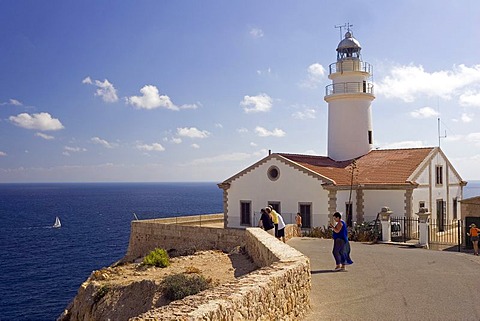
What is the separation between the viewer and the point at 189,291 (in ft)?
40.4

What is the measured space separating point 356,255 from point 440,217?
46.3 ft

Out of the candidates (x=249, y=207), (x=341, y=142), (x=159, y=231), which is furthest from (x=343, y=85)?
(x=159, y=231)

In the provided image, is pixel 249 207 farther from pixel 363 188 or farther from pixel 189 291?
pixel 189 291

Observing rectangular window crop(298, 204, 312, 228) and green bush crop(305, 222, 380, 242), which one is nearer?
green bush crop(305, 222, 380, 242)

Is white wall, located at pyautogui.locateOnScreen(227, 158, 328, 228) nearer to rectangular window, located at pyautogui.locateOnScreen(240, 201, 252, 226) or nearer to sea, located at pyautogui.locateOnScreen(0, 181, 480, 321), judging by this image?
rectangular window, located at pyautogui.locateOnScreen(240, 201, 252, 226)

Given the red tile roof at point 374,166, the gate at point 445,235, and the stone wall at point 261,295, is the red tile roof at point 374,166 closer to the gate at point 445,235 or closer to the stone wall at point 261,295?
the gate at point 445,235

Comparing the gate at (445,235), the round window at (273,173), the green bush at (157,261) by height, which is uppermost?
the round window at (273,173)

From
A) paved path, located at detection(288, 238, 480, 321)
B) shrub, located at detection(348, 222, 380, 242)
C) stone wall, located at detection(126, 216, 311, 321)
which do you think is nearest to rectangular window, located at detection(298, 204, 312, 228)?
shrub, located at detection(348, 222, 380, 242)

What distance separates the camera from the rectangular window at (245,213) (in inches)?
1019

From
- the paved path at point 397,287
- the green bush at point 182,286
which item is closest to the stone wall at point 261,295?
the paved path at point 397,287

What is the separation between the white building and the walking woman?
10944mm

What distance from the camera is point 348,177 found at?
2512 centimetres

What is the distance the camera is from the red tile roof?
24.3 m

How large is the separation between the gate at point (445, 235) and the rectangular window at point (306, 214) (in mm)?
5403
